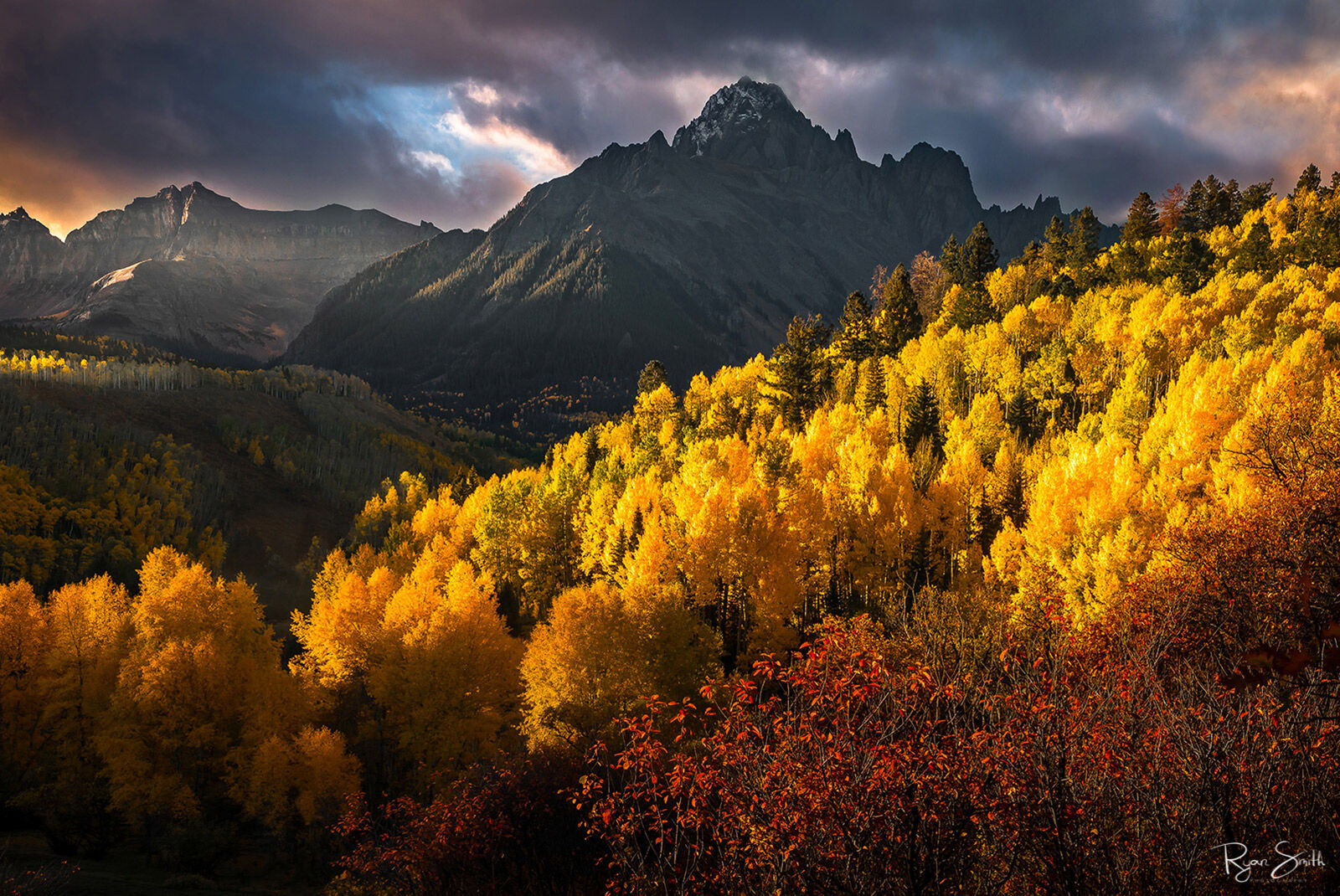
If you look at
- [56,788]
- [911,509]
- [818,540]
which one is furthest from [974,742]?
[56,788]

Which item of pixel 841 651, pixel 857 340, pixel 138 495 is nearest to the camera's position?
pixel 841 651

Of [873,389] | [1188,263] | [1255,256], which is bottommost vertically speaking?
[873,389]

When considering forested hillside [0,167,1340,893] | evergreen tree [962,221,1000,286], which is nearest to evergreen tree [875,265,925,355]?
forested hillside [0,167,1340,893]

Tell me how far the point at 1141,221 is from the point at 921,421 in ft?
223

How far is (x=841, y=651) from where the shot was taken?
18.0m

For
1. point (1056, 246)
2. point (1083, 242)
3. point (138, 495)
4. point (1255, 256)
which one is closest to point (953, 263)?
point (1056, 246)

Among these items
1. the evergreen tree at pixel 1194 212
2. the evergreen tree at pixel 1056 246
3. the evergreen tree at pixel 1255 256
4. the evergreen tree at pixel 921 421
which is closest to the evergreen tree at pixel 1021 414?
the evergreen tree at pixel 921 421

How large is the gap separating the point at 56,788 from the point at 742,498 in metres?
46.2

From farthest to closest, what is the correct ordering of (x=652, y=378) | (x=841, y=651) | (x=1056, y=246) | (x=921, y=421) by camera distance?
(x=1056, y=246) → (x=652, y=378) → (x=921, y=421) → (x=841, y=651)

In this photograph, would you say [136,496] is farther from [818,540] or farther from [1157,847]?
[1157,847]

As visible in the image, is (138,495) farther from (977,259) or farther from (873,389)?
(977,259)

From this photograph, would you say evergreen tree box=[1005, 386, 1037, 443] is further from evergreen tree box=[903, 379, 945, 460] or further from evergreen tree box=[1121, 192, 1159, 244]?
evergreen tree box=[1121, 192, 1159, 244]

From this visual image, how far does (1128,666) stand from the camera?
17.7 meters

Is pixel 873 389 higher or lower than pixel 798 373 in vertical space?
lower
